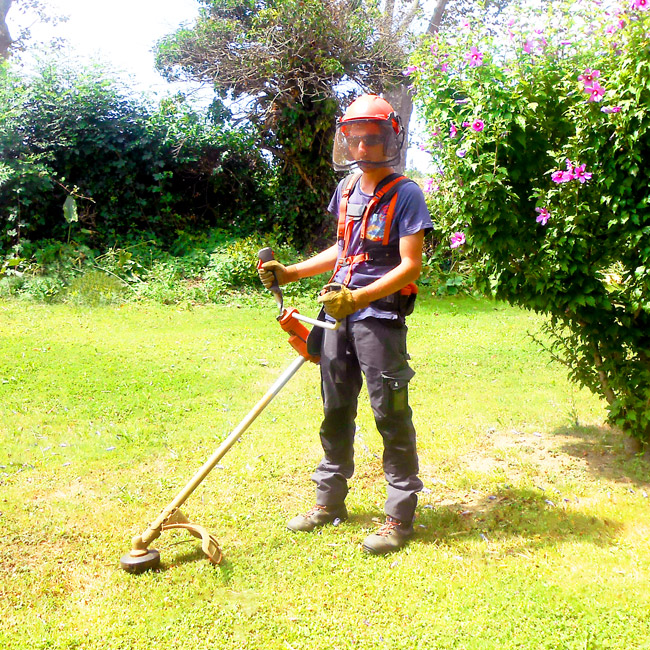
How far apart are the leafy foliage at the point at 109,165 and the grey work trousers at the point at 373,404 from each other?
851 centimetres

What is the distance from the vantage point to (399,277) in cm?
309

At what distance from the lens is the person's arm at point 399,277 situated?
3078 mm

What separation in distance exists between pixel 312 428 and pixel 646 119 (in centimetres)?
296

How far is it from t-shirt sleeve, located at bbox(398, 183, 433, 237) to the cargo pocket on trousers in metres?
0.65

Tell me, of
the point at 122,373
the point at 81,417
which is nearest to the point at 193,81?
the point at 122,373

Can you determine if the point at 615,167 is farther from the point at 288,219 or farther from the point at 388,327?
the point at 288,219

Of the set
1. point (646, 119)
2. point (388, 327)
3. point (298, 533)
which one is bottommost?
point (298, 533)

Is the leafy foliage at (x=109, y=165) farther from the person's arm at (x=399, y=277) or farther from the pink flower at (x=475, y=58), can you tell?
the person's arm at (x=399, y=277)

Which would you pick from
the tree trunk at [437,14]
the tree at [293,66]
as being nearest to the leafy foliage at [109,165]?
the tree at [293,66]

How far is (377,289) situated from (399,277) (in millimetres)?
114

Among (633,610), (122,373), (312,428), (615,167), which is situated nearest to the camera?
(633,610)

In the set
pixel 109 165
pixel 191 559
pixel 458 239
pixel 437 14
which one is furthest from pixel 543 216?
pixel 437 14

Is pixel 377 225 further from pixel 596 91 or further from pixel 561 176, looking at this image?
pixel 596 91

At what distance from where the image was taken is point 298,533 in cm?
354
